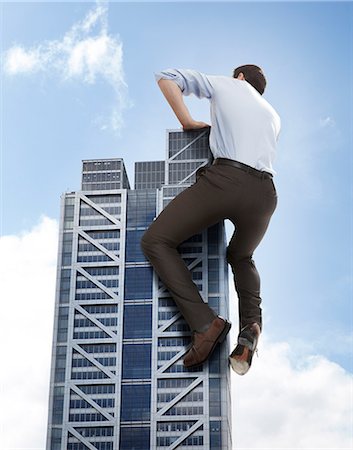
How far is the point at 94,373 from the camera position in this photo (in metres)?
11.9

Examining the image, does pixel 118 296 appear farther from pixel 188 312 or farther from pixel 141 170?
pixel 141 170

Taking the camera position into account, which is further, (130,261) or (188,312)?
(130,261)

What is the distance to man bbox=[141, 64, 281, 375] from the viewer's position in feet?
31.8

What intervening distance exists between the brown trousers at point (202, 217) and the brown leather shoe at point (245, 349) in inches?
18.4

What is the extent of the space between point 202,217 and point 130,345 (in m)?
3.10

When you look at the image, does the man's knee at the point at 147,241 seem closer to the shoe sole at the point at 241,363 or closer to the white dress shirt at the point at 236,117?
the white dress shirt at the point at 236,117

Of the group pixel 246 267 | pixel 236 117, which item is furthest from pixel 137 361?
pixel 236 117

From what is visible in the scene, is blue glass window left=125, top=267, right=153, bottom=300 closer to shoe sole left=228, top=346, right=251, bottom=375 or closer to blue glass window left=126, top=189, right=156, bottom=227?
blue glass window left=126, top=189, right=156, bottom=227

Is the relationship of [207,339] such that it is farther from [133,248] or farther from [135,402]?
[135,402]

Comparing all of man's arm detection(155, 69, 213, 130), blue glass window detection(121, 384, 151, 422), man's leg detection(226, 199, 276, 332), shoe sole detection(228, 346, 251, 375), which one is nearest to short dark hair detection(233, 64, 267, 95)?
man's arm detection(155, 69, 213, 130)

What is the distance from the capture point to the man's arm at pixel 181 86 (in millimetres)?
9992

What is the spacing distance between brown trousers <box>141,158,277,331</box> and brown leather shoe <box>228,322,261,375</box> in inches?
18.4

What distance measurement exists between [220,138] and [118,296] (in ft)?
13.2

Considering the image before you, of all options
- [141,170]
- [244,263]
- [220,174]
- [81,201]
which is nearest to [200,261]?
[244,263]
